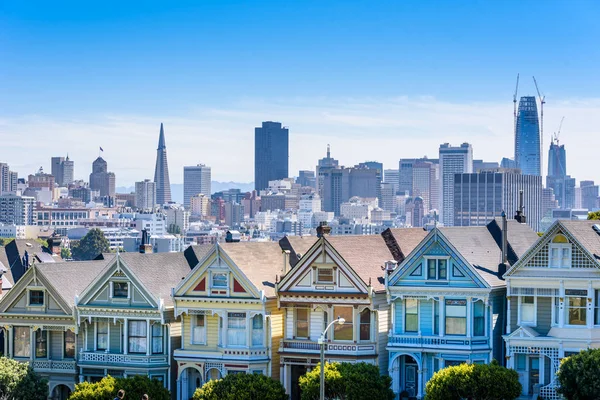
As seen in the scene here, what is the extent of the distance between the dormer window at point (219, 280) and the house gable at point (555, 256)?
42.1 ft

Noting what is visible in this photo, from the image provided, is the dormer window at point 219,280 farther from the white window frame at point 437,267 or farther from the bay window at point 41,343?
the bay window at point 41,343

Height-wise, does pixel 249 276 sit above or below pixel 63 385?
above

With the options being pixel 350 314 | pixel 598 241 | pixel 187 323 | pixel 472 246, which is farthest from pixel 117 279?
pixel 598 241

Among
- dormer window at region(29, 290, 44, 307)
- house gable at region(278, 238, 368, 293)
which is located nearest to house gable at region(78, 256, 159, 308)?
dormer window at region(29, 290, 44, 307)

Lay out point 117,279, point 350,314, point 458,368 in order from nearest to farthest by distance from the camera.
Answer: point 458,368, point 350,314, point 117,279

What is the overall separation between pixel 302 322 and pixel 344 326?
2.04 meters

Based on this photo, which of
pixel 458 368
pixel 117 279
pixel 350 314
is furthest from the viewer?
pixel 117 279

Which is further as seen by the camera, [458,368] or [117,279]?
[117,279]

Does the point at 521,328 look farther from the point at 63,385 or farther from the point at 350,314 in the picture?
the point at 63,385

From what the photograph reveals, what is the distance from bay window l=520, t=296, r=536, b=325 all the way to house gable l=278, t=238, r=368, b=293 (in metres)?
6.61

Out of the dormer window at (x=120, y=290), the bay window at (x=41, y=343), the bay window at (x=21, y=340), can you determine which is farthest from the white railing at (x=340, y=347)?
the bay window at (x=21, y=340)

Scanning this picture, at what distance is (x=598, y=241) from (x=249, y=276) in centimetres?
1508

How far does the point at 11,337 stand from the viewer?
66.6 metres

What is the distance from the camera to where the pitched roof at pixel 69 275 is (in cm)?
6575
